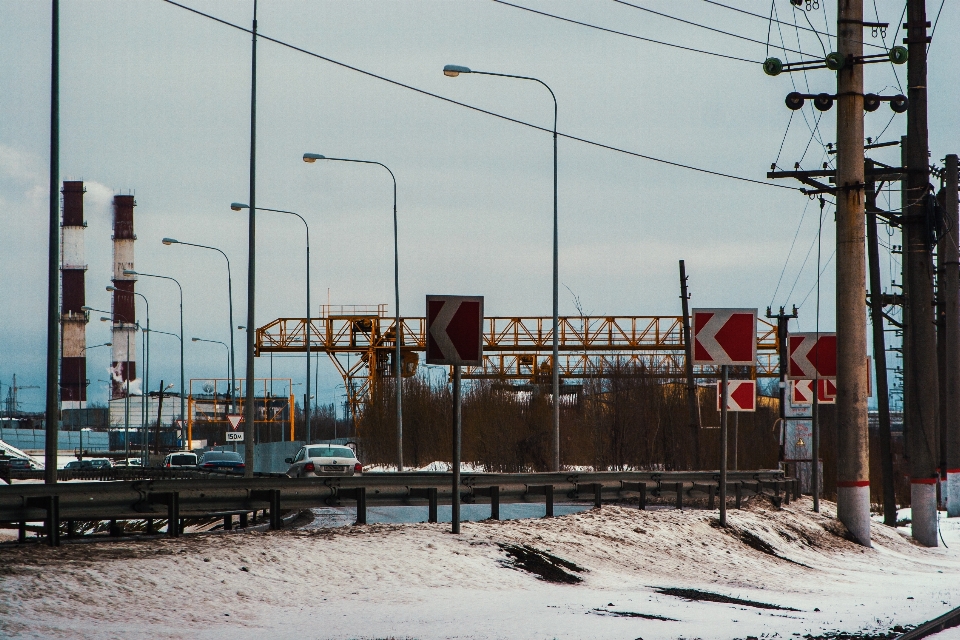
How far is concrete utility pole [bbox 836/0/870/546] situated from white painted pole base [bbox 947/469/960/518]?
1528 cm

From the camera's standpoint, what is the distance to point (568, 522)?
16.8 m

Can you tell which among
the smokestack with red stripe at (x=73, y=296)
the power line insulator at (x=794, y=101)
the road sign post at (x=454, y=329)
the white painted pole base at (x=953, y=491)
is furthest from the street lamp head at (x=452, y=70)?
the smokestack with red stripe at (x=73, y=296)

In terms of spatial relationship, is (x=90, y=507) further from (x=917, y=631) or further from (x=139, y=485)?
(x=917, y=631)

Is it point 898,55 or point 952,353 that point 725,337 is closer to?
point 898,55

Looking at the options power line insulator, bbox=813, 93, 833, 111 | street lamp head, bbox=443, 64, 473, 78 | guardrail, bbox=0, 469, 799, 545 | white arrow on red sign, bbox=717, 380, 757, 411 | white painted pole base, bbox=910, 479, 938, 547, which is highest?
street lamp head, bbox=443, 64, 473, 78

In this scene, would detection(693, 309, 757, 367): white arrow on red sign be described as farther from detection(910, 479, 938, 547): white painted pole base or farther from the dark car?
the dark car

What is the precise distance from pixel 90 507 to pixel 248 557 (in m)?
3.42

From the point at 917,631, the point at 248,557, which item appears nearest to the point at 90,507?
the point at 248,557

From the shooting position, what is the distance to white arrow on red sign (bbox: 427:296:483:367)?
14352mm

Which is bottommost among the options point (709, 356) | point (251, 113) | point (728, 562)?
point (728, 562)

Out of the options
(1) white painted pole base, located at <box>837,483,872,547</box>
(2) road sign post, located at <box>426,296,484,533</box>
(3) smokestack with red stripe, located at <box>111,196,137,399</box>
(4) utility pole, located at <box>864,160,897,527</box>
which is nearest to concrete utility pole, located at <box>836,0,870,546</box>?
(1) white painted pole base, located at <box>837,483,872,547</box>

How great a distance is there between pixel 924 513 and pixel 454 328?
13166mm

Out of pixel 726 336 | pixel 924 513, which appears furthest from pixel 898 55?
pixel 924 513

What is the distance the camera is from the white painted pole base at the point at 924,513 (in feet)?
76.4
